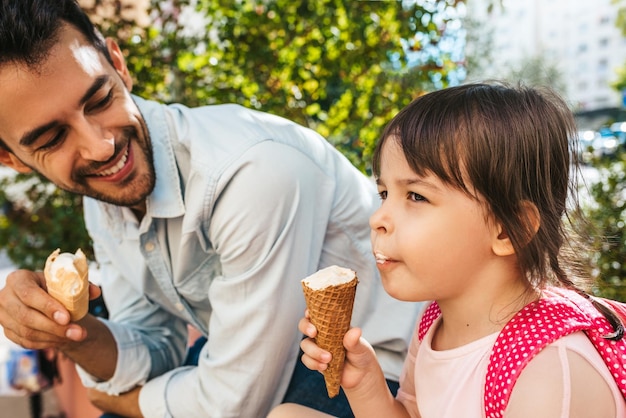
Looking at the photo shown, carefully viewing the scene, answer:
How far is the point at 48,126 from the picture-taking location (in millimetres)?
1804

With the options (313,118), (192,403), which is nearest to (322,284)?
(192,403)

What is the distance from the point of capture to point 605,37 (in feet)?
172

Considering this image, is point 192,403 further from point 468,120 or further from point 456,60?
point 456,60

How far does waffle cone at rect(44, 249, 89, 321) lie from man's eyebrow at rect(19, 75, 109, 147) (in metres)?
0.36

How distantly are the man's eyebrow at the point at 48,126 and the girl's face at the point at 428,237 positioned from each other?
37.3 inches

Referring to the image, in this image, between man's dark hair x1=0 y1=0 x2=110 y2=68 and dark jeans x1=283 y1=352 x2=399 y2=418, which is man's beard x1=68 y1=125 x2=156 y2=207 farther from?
dark jeans x1=283 y1=352 x2=399 y2=418

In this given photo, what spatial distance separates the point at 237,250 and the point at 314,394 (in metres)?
0.52

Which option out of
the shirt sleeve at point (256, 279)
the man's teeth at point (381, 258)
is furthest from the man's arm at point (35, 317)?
the man's teeth at point (381, 258)

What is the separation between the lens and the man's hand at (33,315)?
1773 millimetres

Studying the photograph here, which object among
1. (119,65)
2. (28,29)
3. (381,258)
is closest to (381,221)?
(381,258)

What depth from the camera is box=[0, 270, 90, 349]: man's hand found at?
5.82 ft

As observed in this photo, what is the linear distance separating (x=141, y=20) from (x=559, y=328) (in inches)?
136

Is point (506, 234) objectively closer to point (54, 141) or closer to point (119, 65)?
point (54, 141)

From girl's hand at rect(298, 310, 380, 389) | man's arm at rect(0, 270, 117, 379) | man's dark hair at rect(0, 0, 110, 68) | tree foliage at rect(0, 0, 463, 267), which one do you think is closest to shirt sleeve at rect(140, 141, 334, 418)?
girl's hand at rect(298, 310, 380, 389)
